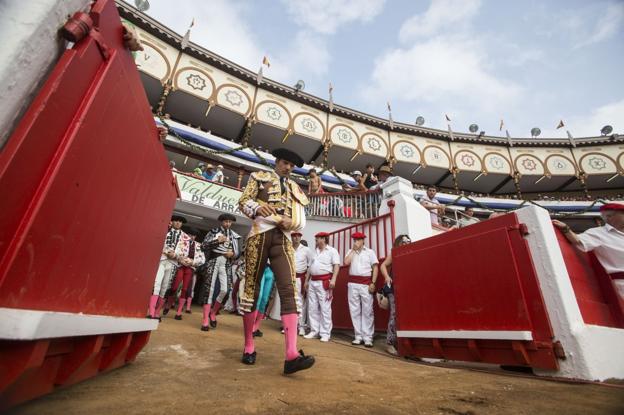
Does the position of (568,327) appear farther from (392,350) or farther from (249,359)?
(249,359)

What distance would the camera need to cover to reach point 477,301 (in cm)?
288

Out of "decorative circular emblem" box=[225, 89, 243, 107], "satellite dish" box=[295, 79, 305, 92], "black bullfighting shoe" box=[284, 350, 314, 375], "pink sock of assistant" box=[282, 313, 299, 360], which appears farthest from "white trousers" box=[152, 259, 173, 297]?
"satellite dish" box=[295, 79, 305, 92]

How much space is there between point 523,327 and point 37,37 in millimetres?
3463

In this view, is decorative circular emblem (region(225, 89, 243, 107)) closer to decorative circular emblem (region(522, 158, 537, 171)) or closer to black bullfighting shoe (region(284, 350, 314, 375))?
black bullfighting shoe (region(284, 350, 314, 375))

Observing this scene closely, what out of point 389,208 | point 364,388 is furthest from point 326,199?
point 364,388

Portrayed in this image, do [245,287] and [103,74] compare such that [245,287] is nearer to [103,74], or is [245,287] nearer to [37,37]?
[103,74]

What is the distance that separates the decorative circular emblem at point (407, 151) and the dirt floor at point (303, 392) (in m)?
16.7

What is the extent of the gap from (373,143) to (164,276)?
14.9 m

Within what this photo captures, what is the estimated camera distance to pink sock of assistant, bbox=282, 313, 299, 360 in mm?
2035

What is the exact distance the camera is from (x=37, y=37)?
3.03 feet

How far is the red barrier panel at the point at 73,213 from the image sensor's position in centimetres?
80

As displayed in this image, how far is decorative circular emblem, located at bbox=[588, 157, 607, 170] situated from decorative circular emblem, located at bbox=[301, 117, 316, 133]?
715 inches

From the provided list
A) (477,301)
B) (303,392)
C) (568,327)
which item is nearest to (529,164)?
(477,301)

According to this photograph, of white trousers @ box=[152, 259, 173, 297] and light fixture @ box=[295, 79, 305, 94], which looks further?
light fixture @ box=[295, 79, 305, 94]
